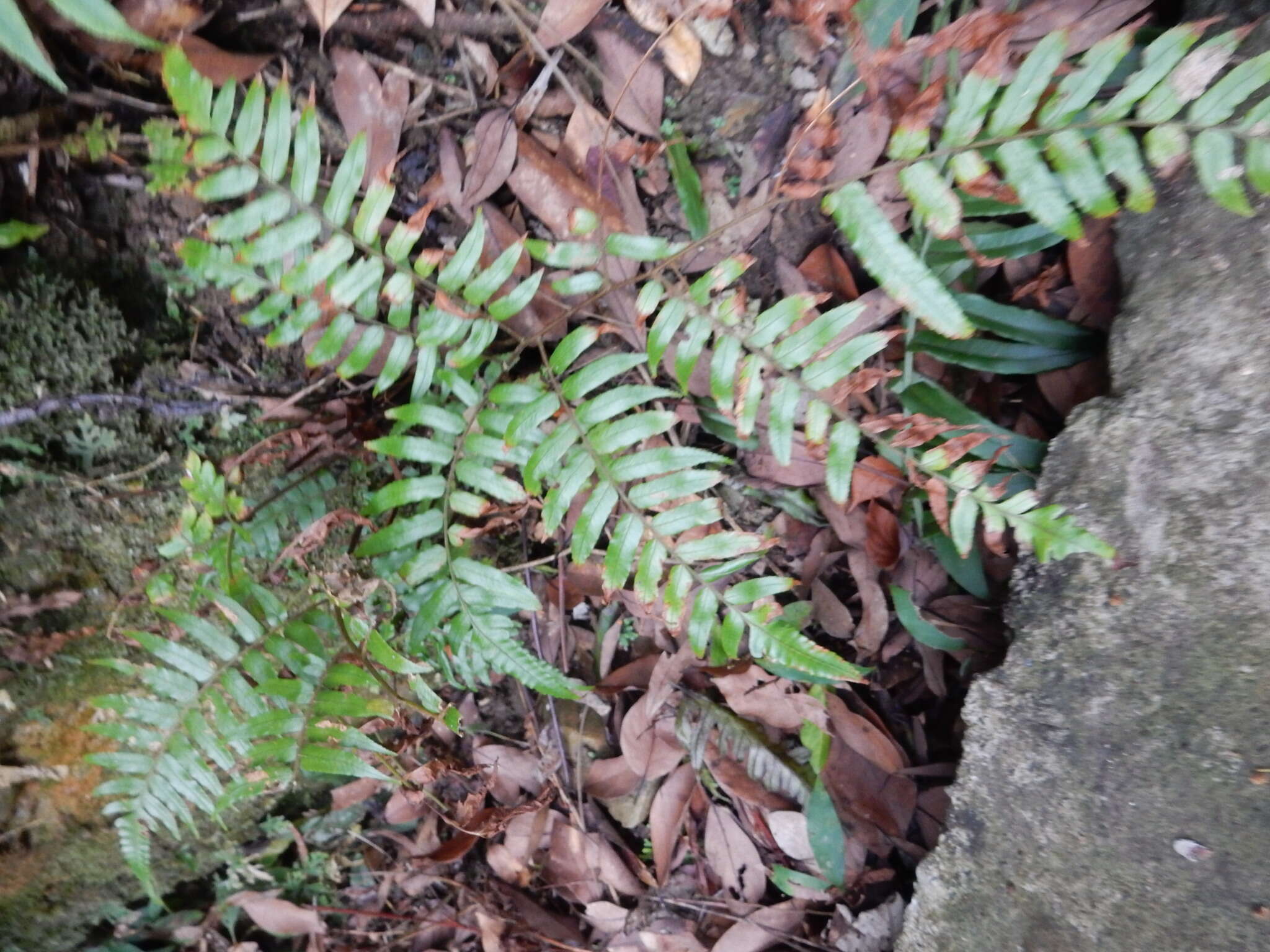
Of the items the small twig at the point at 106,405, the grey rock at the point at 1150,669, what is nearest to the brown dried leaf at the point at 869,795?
the grey rock at the point at 1150,669

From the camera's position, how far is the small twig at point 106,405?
2.03 m

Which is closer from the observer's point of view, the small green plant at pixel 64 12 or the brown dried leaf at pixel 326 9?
the small green plant at pixel 64 12

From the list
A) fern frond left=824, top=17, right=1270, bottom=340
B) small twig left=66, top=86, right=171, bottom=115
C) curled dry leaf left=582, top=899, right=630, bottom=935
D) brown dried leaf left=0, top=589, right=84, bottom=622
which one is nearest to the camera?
fern frond left=824, top=17, right=1270, bottom=340

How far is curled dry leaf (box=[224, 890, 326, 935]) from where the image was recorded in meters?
2.76

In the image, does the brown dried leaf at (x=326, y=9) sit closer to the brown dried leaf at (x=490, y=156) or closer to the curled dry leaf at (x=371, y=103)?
the curled dry leaf at (x=371, y=103)

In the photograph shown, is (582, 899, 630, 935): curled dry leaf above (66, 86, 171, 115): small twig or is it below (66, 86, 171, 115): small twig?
below

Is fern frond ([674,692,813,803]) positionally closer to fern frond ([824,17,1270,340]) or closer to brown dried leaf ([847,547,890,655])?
brown dried leaf ([847,547,890,655])

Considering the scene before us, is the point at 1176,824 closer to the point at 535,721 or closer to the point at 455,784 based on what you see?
the point at 535,721

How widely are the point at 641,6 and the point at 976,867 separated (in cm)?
252

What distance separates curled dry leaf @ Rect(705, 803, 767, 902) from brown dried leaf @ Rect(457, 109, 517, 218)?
2.12 meters

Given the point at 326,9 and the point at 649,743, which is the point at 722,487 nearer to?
the point at 649,743

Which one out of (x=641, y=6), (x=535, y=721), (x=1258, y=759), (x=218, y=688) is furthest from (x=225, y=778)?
(x=1258, y=759)

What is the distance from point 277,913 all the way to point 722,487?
7.45 ft

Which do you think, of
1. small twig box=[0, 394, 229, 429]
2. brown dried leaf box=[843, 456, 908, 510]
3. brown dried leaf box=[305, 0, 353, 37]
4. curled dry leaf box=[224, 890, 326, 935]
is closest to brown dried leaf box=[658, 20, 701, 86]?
brown dried leaf box=[305, 0, 353, 37]
